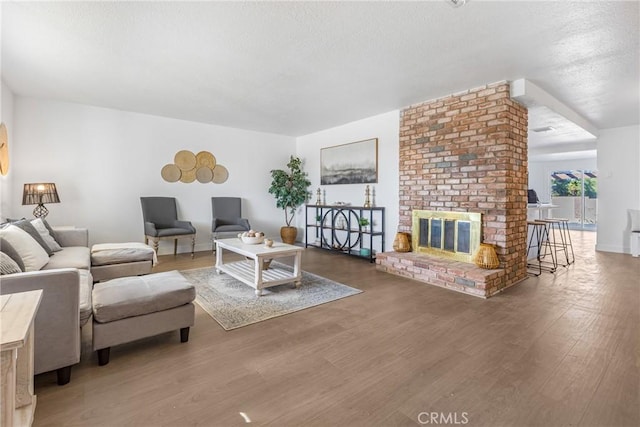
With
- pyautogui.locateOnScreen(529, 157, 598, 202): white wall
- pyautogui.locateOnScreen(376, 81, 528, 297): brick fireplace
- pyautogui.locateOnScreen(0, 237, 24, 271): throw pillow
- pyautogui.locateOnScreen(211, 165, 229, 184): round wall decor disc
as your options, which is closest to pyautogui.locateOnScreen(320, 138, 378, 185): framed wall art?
pyautogui.locateOnScreen(376, 81, 528, 297): brick fireplace

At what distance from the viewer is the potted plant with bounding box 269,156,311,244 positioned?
6387 millimetres

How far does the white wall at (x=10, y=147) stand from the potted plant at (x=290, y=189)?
13.0 feet

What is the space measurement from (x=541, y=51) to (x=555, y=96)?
5.46 feet

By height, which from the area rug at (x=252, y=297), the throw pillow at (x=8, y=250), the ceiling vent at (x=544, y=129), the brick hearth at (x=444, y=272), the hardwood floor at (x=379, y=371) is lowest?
the hardwood floor at (x=379, y=371)

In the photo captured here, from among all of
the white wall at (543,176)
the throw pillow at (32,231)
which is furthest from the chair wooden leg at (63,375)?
the white wall at (543,176)

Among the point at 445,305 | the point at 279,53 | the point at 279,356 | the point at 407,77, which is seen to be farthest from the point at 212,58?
the point at 445,305

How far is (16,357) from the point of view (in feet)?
3.75

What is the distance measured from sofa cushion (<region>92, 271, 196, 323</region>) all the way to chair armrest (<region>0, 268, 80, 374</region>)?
0.19 metres

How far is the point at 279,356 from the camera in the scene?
1.97m

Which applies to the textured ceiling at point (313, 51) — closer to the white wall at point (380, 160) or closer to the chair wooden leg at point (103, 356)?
the white wall at point (380, 160)

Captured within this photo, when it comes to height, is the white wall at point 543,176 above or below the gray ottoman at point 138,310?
above

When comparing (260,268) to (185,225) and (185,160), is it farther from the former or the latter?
(185,160)

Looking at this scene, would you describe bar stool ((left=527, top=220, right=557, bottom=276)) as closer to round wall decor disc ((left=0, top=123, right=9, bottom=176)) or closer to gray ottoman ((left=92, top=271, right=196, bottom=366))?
gray ottoman ((left=92, top=271, right=196, bottom=366))

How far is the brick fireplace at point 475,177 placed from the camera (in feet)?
11.4
